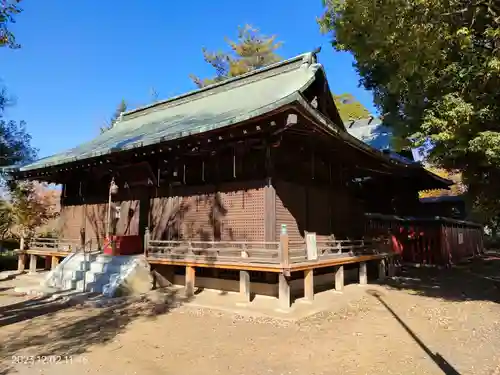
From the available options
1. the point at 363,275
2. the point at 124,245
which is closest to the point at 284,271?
the point at 363,275

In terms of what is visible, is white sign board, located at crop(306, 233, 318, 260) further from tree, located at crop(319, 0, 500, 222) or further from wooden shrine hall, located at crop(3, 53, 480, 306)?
tree, located at crop(319, 0, 500, 222)

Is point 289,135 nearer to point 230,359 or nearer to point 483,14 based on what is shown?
point 483,14

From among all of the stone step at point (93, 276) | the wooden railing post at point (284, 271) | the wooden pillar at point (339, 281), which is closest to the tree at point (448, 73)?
the wooden railing post at point (284, 271)

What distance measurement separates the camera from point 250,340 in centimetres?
687

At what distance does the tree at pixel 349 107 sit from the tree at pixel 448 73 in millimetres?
38806

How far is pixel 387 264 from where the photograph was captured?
15938 mm

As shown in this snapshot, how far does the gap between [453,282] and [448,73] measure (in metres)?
8.85

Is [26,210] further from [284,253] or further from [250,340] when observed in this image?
[250,340]

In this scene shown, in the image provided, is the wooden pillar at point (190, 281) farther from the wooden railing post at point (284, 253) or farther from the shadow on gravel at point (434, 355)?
the shadow on gravel at point (434, 355)

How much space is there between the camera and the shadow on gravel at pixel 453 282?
446 inches

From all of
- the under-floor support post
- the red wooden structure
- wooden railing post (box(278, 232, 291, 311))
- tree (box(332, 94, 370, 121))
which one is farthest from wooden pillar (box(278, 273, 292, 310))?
tree (box(332, 94, 370, 121))

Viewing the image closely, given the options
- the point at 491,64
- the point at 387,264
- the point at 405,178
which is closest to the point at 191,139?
the point at 491,64

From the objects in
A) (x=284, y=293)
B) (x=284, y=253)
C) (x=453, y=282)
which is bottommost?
(x=453, y=282)

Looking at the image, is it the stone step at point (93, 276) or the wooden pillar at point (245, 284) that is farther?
the stone step at point (93, 276)
